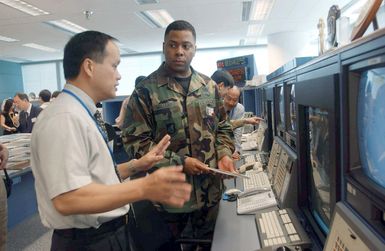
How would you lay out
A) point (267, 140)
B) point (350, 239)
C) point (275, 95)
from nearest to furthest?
point (350, 239)
point (275, 95)
point (267, 140)

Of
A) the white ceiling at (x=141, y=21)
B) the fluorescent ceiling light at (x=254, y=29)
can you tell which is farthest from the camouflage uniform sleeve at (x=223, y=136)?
the fluorescent ceiling light at (x=254, y=29)

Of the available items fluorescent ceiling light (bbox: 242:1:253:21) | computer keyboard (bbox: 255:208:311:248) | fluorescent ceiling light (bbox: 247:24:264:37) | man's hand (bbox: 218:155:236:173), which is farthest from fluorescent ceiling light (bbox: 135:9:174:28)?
computer keyboard (bbox: 255:208:311:248)

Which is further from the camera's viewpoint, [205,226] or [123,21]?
[123,21]

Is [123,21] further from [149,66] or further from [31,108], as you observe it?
[149,66]

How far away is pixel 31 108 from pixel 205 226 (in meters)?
4.12

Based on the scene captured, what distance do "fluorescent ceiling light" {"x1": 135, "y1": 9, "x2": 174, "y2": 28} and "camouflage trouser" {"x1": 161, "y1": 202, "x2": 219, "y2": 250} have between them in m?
4.55

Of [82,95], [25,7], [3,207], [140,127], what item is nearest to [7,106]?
[25,7]

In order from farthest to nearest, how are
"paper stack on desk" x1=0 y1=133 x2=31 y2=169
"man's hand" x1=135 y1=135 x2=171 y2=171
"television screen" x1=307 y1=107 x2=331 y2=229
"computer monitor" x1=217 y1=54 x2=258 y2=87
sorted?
"computer monitor" x1=217 y1=54 x2=258 y2=87
"paper stack on desk" x1=0 y1=133 x2=31 y2=169
"man's hand" x1=135 y1=135 x2=171 y2=171
"television screen" x1=307 y1=107 x2=331 y2=229

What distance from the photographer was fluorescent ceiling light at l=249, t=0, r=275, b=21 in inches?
209

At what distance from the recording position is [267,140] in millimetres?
2523

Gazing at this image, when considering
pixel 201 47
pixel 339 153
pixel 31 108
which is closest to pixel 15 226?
pixel 31 108

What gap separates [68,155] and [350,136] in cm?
68

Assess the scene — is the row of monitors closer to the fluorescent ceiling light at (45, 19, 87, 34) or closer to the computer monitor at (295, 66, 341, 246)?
the computer monitor at (295, 66, 341, 246)

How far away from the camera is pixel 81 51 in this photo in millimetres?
982
